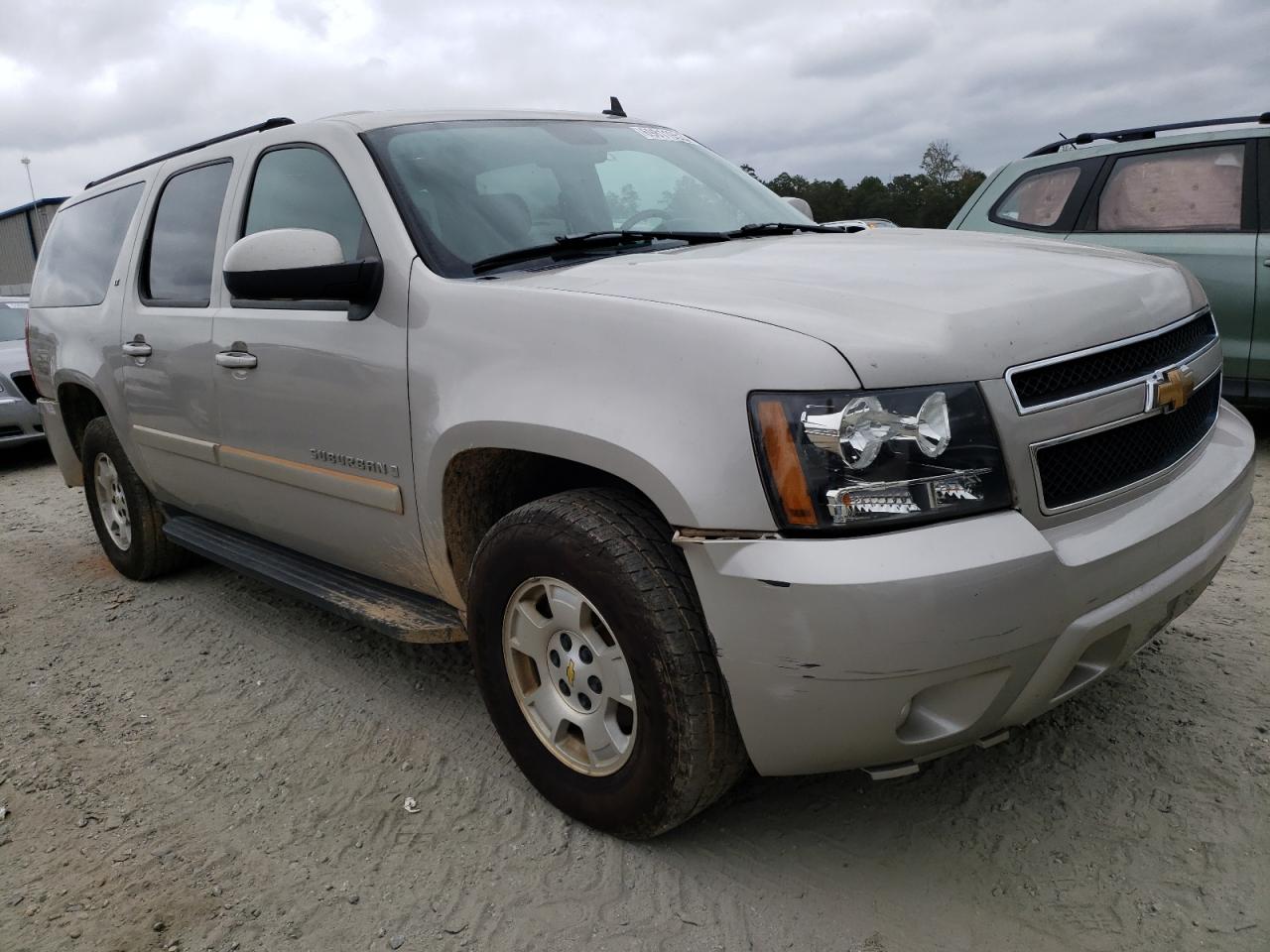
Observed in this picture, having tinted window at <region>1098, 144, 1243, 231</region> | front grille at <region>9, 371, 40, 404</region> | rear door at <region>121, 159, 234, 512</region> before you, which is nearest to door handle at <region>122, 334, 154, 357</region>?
rear door at <region>121, 159, 234, 512</region>

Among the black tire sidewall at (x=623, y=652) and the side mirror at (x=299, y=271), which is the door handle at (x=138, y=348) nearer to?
the side mirror at (x=299, y=271)

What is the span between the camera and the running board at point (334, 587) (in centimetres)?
280

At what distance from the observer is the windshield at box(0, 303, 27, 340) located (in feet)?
31.6

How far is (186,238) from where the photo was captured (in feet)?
12.5

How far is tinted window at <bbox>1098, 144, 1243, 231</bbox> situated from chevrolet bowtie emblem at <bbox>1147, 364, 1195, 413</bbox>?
A: 4.04m

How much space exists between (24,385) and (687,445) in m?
8.58

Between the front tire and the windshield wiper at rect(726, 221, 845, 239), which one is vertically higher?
the windshield wiper at rect(726, 221, 845, 239)

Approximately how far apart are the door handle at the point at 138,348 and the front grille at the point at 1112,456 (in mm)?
3197

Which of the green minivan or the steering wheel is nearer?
the steering wheel

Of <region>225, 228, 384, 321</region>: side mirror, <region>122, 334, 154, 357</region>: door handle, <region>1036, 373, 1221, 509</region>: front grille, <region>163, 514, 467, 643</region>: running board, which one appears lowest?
<region>163, 514, 467, 643</region>: running board

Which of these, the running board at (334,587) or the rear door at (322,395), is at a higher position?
the rear door at (322,395)

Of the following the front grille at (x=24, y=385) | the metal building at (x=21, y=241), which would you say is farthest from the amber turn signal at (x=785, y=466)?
the metal building at (x=21, y=241)

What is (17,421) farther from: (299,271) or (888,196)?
(888,196)

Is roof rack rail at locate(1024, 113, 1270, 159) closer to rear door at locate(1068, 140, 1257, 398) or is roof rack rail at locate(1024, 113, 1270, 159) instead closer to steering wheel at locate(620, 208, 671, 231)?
rear door at locate(1068, 140, 1257, 398)
